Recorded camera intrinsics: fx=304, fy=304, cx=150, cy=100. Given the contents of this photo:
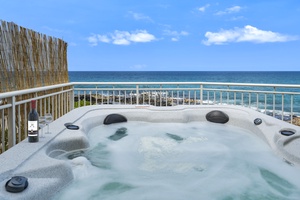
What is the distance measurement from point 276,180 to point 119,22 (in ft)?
83.6

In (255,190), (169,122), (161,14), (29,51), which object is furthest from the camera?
(161,14)

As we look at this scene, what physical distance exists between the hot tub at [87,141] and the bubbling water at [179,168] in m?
0.04

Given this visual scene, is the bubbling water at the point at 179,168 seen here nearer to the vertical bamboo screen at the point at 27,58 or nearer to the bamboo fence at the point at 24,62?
the bamboo fence at the point at 24,62

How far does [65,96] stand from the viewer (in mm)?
4930

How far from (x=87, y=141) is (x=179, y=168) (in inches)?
38.7

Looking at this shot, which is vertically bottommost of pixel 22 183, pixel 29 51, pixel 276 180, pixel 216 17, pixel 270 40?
pixel 276 180

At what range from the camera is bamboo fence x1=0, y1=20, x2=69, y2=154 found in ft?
10.1

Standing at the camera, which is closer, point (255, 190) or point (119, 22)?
point (255, 190)

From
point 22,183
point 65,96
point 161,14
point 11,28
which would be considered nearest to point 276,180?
point 22,183

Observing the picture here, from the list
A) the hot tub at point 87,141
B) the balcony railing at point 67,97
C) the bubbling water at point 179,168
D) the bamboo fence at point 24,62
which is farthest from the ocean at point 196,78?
the bubbling water at point 179,168

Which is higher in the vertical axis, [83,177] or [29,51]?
[29,51]

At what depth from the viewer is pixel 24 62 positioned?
11.4 feet

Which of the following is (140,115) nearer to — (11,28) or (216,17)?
(11,28)

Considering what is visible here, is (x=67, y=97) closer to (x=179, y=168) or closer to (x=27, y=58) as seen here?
(x=27, y=58)
